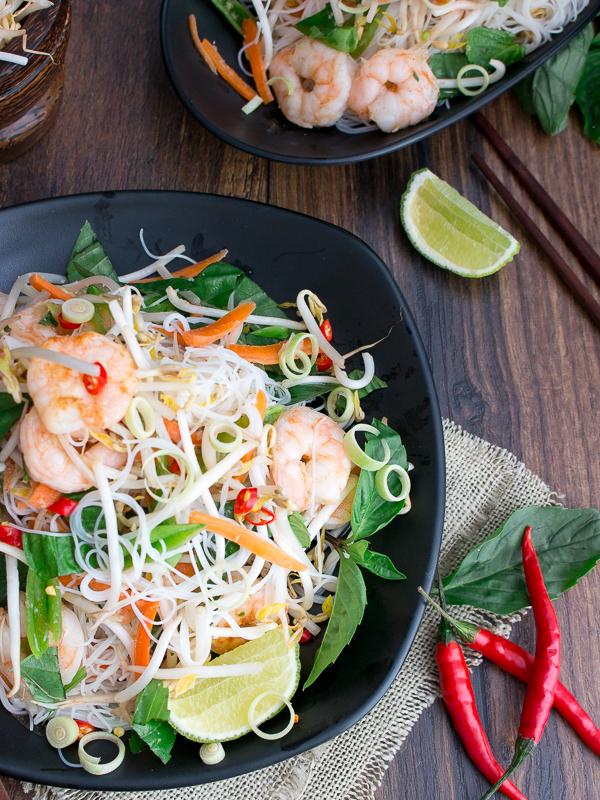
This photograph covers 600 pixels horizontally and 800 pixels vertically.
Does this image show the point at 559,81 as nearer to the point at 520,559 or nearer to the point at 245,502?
the point at 520,559

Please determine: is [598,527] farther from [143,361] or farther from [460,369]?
[143,361]

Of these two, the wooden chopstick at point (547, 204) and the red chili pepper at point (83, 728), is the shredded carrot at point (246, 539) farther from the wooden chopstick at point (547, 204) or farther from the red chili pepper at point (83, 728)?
the wooden chopstick at point (547, 204)

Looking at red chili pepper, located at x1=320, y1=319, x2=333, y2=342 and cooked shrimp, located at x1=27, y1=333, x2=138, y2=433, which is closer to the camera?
cooked shrimp, located at x1=27, y1=333, x2=138, y2=433

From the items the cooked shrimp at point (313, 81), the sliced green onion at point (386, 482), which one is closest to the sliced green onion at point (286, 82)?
the cooked shrimp at point (313, 81)

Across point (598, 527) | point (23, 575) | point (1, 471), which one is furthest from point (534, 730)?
point (1, 471)

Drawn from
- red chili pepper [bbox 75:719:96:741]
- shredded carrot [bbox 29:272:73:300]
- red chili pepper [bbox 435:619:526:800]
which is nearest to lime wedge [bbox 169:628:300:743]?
red chili pepper [bbox 75:719:96:741]

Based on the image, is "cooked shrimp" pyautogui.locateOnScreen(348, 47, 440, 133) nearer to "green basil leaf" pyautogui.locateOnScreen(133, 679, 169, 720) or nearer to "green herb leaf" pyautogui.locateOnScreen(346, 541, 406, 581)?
"green herb leaf" pyautogui.locateOnScreen(346, 541, 406, 581)
